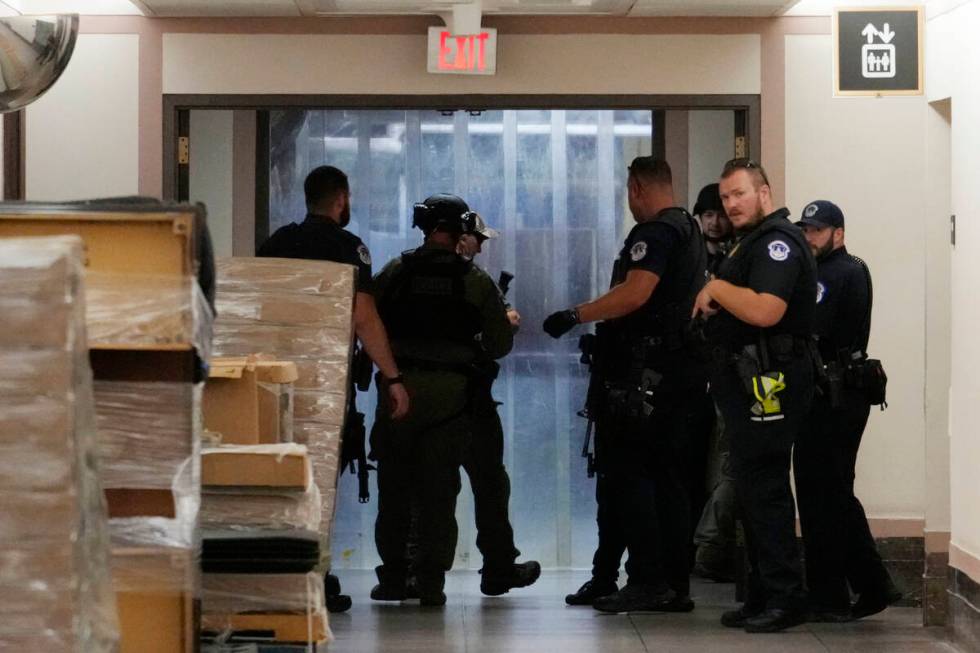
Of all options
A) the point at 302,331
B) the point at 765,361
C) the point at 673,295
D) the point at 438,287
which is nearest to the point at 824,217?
the point at 673,295

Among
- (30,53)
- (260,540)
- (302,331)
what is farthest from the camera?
(302,331)

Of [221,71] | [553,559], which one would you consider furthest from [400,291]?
[553,559]

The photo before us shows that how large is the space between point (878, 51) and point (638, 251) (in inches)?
44.9

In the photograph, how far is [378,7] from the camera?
573 centimetres

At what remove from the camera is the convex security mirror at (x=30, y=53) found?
3904 millimetres

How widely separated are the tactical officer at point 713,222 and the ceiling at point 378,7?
0.86 meters

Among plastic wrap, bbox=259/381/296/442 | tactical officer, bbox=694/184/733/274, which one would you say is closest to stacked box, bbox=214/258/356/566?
plastic wrap, bbox=259/381/296/442

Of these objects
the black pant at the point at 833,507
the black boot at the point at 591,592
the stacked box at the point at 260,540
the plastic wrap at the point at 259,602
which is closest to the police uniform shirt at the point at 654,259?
the black pant at the point at 833,507

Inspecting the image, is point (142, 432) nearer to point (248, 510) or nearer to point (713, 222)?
point (248, 510)

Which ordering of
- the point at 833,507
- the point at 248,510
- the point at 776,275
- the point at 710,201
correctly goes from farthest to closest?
the point at 710,201
the point at 833,507
the point at 776,275
the point at 248,510

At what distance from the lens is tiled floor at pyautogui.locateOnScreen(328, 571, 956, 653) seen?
489 centimetres

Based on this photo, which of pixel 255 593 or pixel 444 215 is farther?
pixel 444 215

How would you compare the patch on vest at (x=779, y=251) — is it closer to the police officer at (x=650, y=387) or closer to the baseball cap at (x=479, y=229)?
the police officer at (x=650, y=387)

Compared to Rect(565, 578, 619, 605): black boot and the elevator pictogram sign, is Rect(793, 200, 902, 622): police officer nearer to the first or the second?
the elevator pictogram sign
